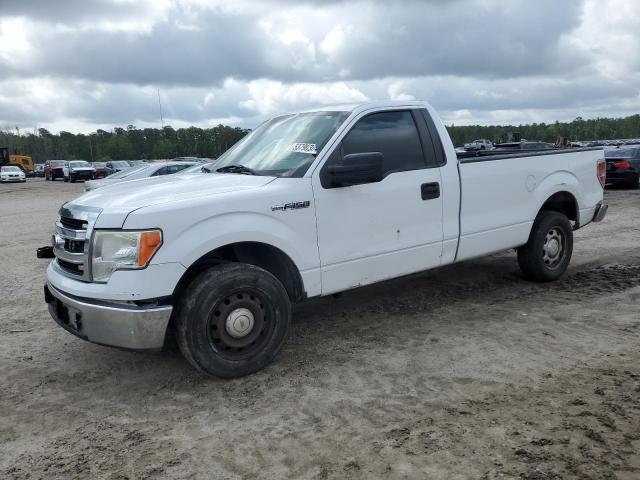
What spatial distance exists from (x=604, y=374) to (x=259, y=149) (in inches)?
127

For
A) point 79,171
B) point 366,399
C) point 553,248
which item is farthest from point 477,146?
point 79,171

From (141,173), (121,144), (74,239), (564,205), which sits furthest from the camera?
(121,144)

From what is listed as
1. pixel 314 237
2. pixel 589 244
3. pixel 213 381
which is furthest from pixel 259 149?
pixel 589 244

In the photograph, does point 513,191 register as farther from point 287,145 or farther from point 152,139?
point 152,139

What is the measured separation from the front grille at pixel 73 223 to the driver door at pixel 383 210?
166 cm

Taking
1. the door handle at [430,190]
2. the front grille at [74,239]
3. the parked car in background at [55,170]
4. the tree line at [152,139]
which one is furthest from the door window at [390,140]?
the tree line at [152,139]

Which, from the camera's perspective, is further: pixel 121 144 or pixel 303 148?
pixel 121 144

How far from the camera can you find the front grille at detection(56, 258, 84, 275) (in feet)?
12.7

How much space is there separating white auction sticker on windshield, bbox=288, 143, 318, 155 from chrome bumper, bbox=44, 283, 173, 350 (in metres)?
1.65

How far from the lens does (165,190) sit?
410 cm

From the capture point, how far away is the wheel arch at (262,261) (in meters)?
4.11

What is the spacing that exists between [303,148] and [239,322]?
1.51 metres

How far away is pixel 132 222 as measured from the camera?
11.8 ft

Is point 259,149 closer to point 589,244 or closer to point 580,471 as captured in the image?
point 580,471
